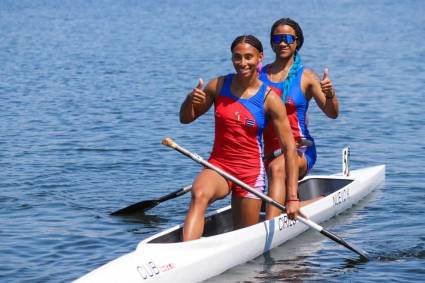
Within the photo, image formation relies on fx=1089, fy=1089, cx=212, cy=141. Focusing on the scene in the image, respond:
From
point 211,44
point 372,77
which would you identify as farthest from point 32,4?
point 372,77

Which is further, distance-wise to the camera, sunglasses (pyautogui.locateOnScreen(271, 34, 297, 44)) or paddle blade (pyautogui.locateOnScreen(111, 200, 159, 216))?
paddle blade (pyautogui.locateOnScreen(111, 200, 159, 216))

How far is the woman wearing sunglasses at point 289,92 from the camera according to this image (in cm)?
1239

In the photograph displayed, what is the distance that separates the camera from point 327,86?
1216 centimetres

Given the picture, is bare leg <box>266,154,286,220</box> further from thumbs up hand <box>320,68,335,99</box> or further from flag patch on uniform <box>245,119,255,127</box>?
flag patch on uniform <box>245,119,255,127</box>

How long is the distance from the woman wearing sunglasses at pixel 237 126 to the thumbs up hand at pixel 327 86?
824 mm

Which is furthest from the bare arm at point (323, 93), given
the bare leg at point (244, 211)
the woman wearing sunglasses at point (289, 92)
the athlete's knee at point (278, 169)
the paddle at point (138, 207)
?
the paddle at point (138, 207)

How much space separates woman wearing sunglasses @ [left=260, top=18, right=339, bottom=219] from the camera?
12.4 m

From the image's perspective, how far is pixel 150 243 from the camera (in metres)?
11.1

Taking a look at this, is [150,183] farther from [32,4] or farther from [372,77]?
[32,4]

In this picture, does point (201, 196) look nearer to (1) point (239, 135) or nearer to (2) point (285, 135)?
(1) point (239, 135)

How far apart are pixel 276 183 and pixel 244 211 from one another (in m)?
0.61

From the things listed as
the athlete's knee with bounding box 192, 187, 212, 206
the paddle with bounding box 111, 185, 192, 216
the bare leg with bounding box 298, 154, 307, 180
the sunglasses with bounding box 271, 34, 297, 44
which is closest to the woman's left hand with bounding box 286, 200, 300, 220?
the athlete's knee with bounding box 192, 187, 212, 206

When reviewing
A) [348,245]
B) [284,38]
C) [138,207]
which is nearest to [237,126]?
[284,38]

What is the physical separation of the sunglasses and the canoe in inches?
79.2
